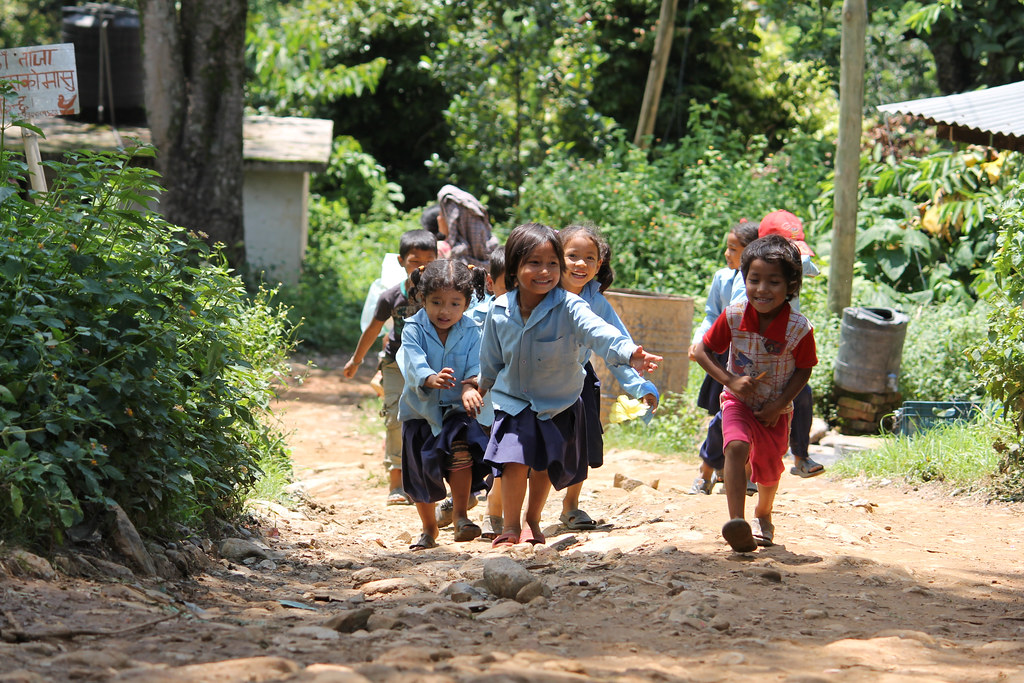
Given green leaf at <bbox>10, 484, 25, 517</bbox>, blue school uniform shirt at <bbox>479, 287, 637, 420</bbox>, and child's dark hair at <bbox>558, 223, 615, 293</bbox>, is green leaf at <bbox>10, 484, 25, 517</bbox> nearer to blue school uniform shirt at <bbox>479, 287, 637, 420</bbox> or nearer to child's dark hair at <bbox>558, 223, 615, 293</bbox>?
blue school uniform shirt at <bbox>479, 287, 637, 420</bbox>

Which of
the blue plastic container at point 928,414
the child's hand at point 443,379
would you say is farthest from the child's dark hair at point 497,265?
the blue plastic container at point 928,414

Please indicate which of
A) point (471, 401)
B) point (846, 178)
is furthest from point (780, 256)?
point (846, 178)

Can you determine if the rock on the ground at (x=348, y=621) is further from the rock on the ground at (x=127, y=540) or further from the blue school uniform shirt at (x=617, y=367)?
the blue school uniform shirt at (x=617, y=367)

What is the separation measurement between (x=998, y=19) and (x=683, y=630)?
10968 mm

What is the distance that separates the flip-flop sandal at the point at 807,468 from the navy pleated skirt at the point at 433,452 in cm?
185

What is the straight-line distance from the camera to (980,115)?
7340 millimetres

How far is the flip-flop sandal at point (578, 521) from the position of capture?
525 centimetres

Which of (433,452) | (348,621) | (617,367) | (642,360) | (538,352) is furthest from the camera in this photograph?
(433,452)

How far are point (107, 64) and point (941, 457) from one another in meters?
12.4

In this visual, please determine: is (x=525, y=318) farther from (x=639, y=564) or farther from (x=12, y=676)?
(x=12, y=676)

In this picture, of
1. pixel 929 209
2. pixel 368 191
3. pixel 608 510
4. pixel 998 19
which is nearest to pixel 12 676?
pixel 608 510

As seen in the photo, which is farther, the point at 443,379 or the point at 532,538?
the point at 532,538

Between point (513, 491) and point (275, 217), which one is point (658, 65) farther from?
point (513, 491)

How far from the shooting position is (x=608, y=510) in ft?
19.1
